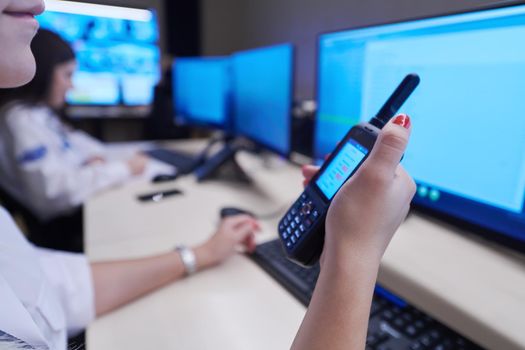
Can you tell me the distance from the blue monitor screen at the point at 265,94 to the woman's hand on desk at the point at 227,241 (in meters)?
0.28

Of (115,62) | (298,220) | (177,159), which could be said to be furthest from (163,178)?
(115,62)

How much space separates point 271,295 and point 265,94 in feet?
2.05

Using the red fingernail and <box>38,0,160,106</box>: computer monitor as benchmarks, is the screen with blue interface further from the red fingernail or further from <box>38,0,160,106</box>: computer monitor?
<box>38,0,160,106</box>: computer monitor

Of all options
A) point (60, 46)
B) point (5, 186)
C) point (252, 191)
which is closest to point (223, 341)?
point (252, 191)

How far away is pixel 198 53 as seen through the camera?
3.00 m

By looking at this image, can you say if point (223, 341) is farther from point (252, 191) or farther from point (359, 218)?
point (252, 191)

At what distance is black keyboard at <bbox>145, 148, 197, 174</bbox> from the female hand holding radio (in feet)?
3.22

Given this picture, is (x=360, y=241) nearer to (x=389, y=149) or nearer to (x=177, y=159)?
(x=389, y=149)

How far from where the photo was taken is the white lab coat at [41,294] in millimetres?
339

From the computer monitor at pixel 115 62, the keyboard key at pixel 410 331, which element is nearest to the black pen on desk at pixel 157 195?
the keyboard key at pixel 410 331

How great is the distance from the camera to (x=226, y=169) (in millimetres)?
1158

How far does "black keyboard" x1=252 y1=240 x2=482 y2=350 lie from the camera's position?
42 centimetres

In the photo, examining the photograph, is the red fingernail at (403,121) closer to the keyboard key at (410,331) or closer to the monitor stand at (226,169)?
the keyboard key at (410,331)

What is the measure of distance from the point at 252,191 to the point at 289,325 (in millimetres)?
625
